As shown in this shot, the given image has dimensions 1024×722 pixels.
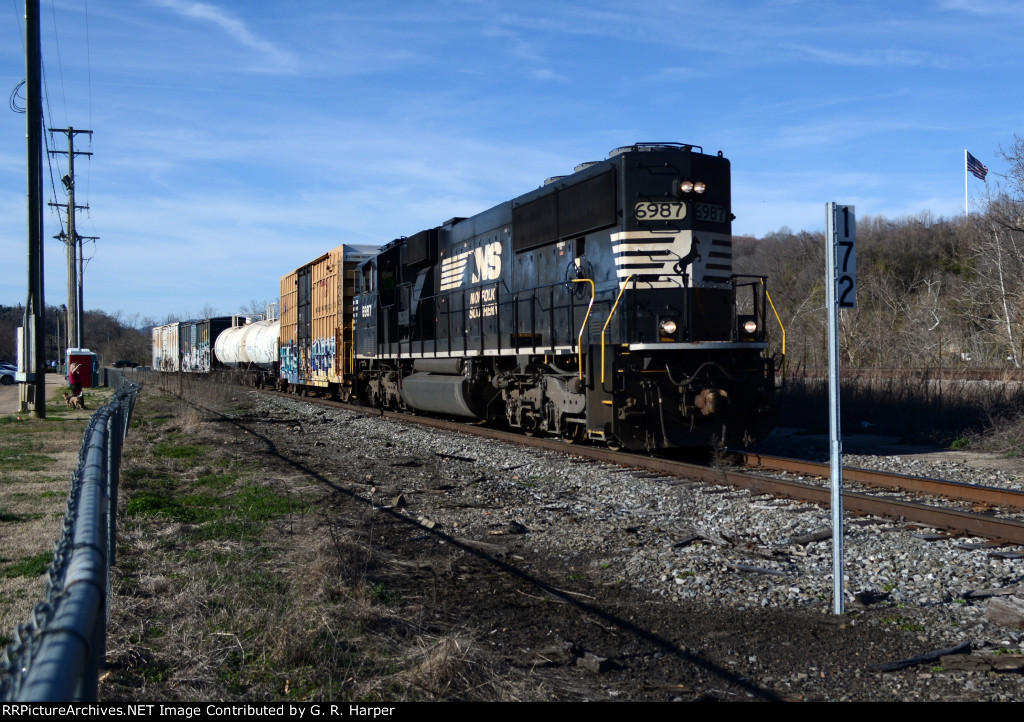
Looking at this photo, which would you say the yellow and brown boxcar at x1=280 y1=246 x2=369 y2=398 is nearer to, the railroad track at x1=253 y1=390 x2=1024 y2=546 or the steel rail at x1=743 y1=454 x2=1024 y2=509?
the railroad track at x1=253 y1=390 x2=1024 y2=546

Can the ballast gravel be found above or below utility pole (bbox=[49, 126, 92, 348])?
below

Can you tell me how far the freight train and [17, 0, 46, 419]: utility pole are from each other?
8565 millimetres

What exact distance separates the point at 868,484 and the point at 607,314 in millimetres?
3895

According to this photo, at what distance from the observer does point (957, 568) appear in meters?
5.47

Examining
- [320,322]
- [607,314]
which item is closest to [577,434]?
[607,314]

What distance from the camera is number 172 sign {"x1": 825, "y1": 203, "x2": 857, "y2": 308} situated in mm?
4891

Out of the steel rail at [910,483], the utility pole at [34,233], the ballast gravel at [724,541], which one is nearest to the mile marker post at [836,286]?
the ballast gravel at [724,541]

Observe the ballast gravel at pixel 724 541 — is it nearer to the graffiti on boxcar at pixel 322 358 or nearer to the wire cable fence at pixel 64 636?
the wire cable fence at pixel 64 636

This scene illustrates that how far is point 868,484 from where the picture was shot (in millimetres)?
8789

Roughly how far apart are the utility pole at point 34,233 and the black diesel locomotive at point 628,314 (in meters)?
10.4

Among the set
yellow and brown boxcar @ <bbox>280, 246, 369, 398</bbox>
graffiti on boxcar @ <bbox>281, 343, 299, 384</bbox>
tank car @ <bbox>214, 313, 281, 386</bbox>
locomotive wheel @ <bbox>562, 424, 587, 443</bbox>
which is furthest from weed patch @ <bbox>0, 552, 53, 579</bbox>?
tank car @ <bbox>214, 313, 281, 386</bbox>

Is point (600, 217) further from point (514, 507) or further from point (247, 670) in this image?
point (247, 670)

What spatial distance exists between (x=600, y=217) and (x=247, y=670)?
8.62 metres

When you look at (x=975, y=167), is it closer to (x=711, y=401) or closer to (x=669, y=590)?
(x=711, y=401)
